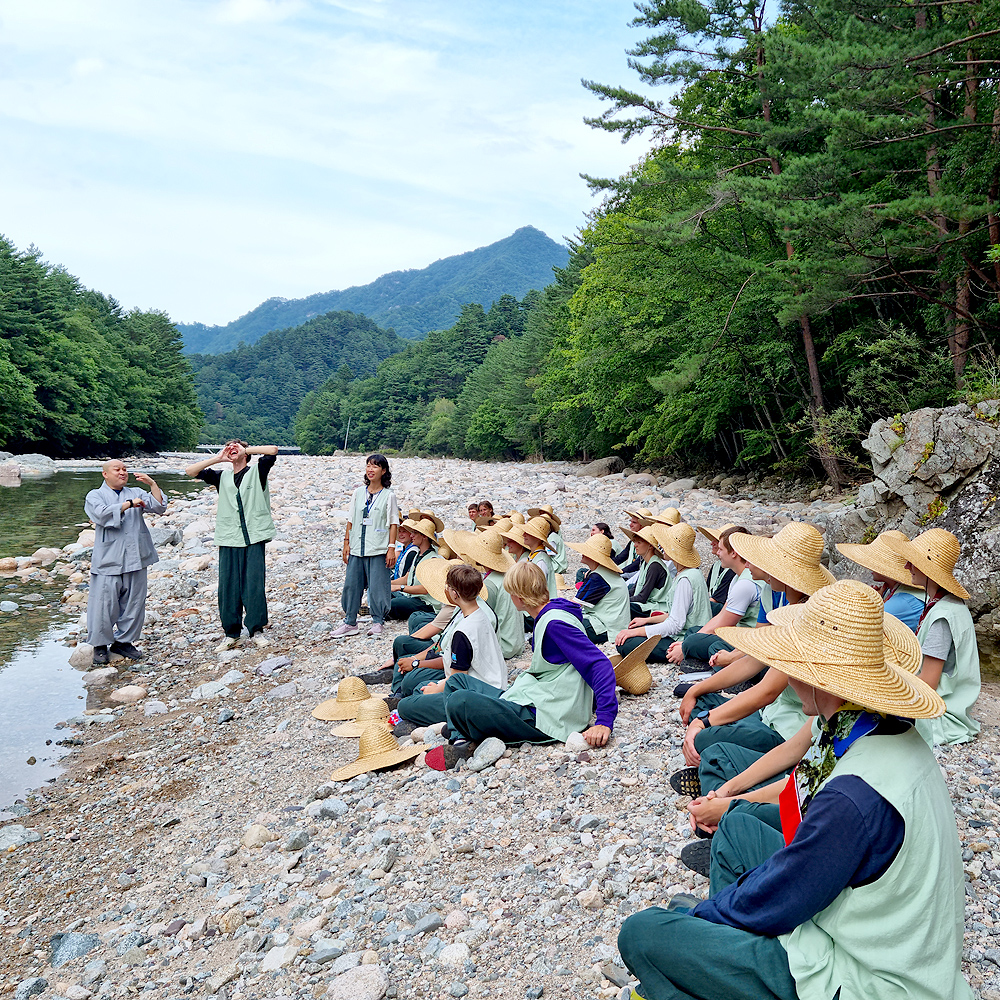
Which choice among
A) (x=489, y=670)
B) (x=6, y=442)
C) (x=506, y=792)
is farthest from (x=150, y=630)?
(x=6, y=442)

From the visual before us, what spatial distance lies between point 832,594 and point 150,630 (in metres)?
8.93

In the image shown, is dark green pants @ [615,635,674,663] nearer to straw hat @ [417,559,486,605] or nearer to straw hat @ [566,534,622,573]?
straw hat @ [566,534,622,573]

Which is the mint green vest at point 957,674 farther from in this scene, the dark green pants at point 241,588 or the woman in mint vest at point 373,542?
the dark green pants at point 241,588

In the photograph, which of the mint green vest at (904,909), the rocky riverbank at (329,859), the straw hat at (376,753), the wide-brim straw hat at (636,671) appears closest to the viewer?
the mint green vest at (904,909)

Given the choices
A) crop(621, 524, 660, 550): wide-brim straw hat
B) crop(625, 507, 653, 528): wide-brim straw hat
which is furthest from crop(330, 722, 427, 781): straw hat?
crop(625, 507, 653, 528): wide-brim straw hat

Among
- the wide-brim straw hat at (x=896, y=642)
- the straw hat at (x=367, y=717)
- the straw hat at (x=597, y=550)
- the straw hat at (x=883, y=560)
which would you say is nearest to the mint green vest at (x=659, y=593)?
the straw hat at (x=597, y=550)

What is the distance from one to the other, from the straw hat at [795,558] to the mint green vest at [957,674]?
975mm

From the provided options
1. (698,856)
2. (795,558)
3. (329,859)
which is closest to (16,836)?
(329,859)

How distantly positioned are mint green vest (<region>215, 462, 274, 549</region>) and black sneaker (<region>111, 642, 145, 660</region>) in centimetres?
156

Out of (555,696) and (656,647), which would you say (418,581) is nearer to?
(656,647)

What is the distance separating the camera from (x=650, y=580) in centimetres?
755

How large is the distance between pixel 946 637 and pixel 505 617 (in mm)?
3295

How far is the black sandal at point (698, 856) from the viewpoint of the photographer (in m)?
3.22

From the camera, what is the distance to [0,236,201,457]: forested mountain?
41.0 meters
